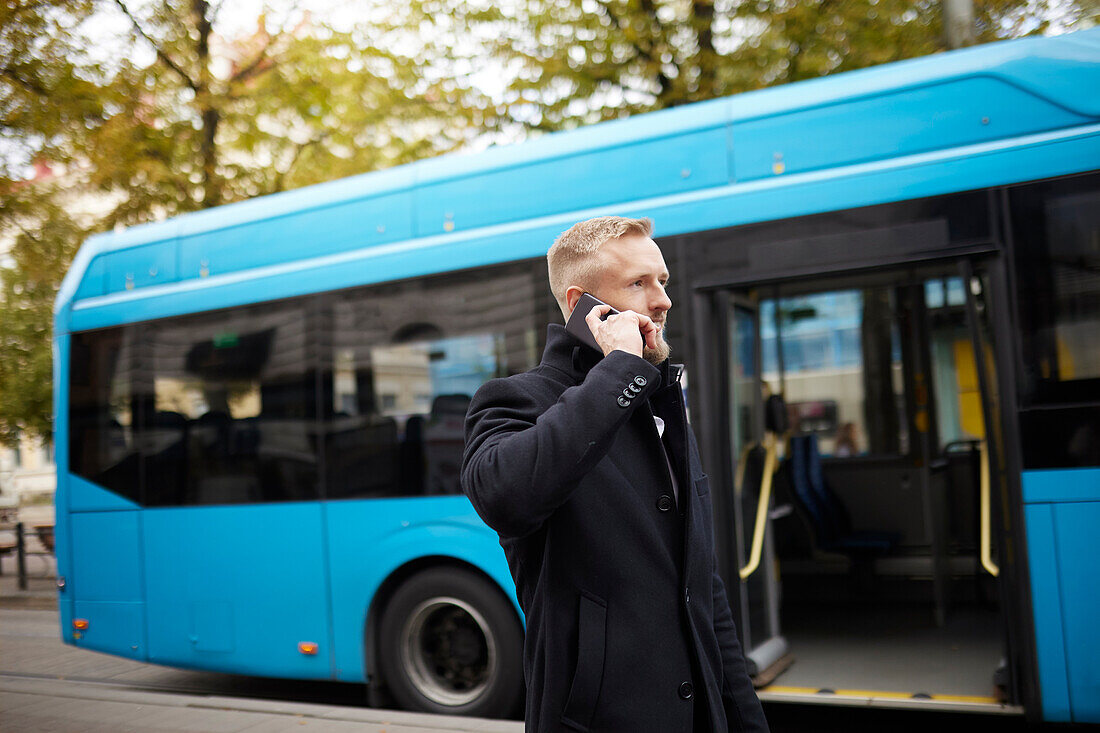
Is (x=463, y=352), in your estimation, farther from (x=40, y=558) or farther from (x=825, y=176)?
(x=40, y=558)

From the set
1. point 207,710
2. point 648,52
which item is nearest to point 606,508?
point 207,710

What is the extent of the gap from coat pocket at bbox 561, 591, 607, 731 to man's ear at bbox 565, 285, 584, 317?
593 mm

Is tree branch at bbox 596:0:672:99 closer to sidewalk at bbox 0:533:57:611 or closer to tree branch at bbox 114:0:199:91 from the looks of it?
tree branch at bbox 114:0:199:91

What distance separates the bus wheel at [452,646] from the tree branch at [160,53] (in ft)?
31.9

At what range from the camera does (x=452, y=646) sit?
577 centimetres

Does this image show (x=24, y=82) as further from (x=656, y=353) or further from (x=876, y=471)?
(x=656, y=353)

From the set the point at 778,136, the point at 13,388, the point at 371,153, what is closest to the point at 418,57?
the point at 371,153

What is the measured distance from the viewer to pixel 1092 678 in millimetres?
4137

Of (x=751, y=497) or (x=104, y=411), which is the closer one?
(x=751, y=497)

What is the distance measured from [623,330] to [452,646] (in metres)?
4.32

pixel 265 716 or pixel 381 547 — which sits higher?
pixel 381 547

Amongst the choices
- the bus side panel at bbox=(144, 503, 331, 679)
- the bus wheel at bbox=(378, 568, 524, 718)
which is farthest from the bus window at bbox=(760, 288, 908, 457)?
the bus side panel at bbox=(144, 503, 331, 679)

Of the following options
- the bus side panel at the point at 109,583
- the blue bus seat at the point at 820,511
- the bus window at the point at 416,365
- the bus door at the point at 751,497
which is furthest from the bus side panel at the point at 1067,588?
the bus side panel at the point at 109,583

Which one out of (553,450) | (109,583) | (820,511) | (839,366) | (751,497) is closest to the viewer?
(553,450)
